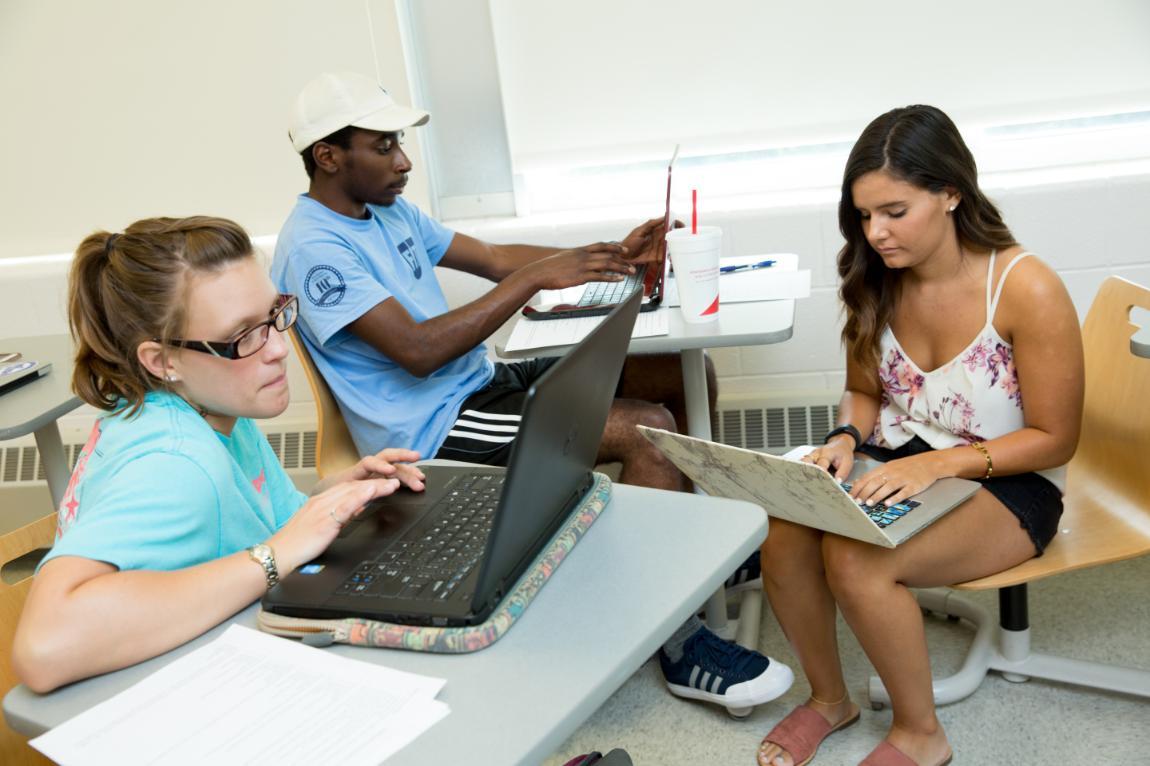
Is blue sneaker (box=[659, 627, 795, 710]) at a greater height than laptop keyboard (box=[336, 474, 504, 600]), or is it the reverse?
laptop keyboard (box=[336, 474, 504, 600])

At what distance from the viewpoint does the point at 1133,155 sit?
8.52 ft

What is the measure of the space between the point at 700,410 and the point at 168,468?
4.20 feet

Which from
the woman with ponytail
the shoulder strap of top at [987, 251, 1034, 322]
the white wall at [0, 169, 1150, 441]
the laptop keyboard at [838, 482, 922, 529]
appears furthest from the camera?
the white wall at [0, 169, 1150, 441]

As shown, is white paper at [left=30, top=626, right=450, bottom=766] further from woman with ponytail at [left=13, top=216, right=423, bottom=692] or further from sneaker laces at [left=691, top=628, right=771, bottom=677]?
sneaker laces at [left=691, top=628, right=771, bottom=677]

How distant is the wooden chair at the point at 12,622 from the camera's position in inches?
51.2

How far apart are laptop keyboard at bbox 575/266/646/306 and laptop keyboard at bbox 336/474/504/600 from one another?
1.05 metres

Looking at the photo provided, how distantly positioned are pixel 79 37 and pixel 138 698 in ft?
8.24

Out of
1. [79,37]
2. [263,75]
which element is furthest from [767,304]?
[79,37]

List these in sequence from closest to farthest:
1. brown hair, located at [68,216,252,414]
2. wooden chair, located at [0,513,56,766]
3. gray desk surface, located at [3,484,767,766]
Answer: gray desk surface, located at [3,484,767,766], brown hair, located at [68,216,252,414], wooden chair, located at [0,513,56,766]

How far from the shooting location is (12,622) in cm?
132

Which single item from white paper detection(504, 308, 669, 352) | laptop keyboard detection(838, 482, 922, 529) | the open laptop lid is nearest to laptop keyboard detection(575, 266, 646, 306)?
white paper detection(504, 308, 669, 352)

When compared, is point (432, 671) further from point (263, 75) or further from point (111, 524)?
point (263, 75)

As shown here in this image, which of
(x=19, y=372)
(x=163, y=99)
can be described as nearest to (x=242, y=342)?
(x=19, y=372)

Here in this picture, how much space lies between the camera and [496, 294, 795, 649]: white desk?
1.85 meters
